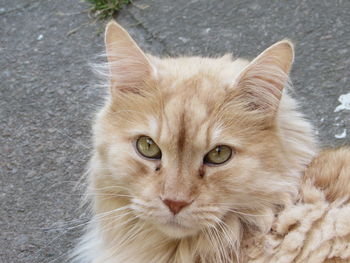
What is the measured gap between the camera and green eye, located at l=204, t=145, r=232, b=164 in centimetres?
207

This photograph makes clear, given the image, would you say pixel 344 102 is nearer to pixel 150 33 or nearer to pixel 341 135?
pixel 341 135

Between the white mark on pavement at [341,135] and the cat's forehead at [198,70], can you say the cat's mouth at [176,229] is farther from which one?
the white mark on pavement at [341,135]

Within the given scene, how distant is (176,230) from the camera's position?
2.06 m

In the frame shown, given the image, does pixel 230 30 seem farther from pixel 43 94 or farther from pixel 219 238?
pixel 219 238

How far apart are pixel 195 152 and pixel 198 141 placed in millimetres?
40

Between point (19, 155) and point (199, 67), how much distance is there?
151cm

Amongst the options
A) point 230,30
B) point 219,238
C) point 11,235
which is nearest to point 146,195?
point 219,238

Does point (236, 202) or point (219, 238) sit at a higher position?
point (236, 202)

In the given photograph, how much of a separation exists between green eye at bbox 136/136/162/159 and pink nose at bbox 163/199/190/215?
0.63 ft

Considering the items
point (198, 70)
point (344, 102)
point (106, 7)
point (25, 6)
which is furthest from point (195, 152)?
point (25, 6)

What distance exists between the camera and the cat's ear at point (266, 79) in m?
2.08

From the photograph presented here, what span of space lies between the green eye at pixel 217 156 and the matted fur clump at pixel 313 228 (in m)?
0.30

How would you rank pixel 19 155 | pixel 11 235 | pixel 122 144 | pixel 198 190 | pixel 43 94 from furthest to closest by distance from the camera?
pixel 43 94 < pixel 19 155 < pixel 11 235 < pixel 122 144 < pixel 198 190

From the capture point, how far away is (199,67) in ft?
7.48
